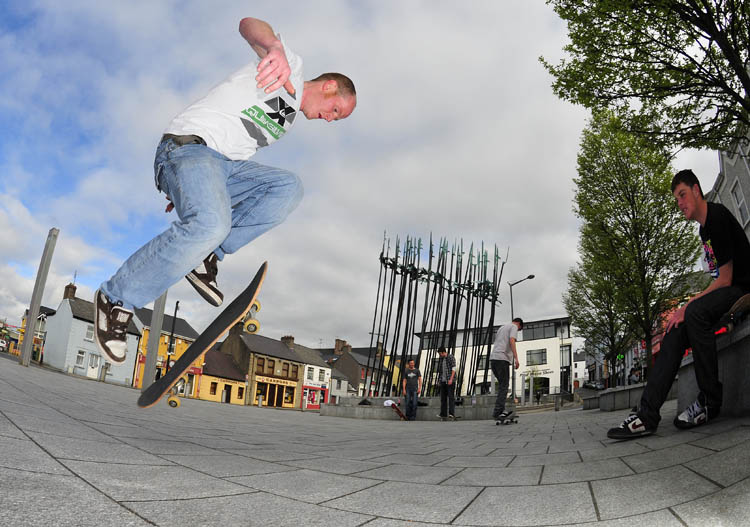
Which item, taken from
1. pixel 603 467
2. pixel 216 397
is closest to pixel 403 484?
pixel 603 467

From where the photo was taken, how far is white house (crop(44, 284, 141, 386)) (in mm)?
34969

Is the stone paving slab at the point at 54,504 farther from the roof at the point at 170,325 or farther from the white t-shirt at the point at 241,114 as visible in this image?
the roof at the point at 170,325

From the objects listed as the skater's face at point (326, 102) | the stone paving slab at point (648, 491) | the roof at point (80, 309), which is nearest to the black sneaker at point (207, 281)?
the skater's face at point (326, 102)

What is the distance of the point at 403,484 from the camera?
2025 millimetres

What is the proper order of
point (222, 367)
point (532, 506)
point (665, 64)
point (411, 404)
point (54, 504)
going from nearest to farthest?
point (54, 504) < point (532, 506) < point (665, 64) < point (411, 404) < point (222, 367)

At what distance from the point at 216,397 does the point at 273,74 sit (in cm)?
4181

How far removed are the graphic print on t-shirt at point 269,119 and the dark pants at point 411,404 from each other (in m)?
11.1

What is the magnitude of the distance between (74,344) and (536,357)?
154 feet

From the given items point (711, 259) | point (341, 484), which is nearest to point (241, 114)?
→ point (341, 484)

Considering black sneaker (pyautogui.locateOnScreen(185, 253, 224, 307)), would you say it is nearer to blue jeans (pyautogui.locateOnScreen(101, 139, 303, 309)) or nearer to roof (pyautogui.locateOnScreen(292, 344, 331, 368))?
blue jeans (pyautogui.locateOnScreen(101, 139, 303, 309))

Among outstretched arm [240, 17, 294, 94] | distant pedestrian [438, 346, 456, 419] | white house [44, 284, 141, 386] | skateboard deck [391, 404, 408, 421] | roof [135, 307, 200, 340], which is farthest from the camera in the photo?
roof [135, 307, 200, 340]

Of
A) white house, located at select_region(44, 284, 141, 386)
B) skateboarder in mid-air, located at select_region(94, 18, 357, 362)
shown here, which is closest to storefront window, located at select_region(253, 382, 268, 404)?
white house, located at select_region(44, 284, 141, 386)

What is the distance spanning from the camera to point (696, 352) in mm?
3287

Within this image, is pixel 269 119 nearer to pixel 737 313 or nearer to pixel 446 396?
pixel 737 313
